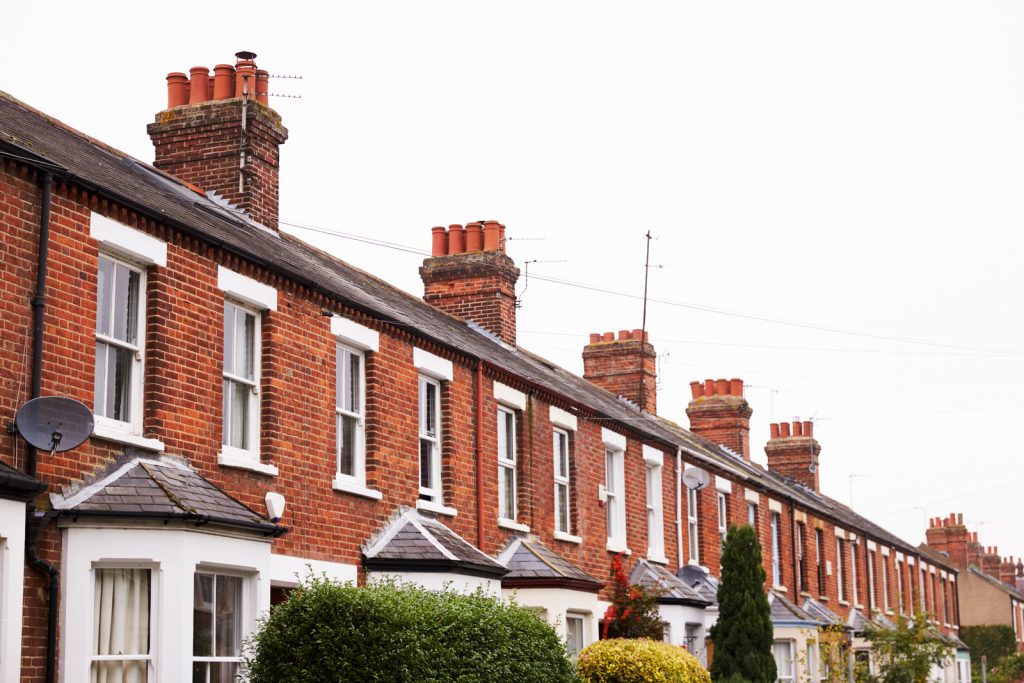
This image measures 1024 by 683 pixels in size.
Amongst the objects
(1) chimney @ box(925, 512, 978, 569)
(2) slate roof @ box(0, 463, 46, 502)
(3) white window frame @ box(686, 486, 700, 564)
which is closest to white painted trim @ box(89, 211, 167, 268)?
(2) slate roof @ box(0, 463, 46, 502)

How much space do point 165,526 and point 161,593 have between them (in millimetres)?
598

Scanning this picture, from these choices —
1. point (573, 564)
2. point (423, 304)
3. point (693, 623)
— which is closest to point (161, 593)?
point (573, 564)

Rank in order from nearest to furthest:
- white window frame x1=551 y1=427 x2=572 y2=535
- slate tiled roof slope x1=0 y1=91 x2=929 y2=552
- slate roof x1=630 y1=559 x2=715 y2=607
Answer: slate tiled roof slope x1=0 y1=91 x2=929 y2=552, white window frame x1=551 y1=427 x2=572 y2=535, slate roof x1=630 y1=559 x2=715 y2=607

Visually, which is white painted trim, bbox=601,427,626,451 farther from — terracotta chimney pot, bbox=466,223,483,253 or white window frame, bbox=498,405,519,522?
terracotta chimney pot, bbox=466,223,483,253

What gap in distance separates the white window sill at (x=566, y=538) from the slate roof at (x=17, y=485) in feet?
40.3

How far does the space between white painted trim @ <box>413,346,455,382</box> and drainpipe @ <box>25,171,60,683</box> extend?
22.9 ft

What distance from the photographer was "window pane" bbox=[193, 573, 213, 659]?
516 inches

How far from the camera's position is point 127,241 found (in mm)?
13539

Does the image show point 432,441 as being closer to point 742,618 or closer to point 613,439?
point 613,439

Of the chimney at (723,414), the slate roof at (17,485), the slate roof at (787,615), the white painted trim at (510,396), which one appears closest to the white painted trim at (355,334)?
the white painted trim at (510,396)

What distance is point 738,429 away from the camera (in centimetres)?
4125

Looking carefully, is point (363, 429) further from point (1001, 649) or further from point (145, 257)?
point (1001, 649)

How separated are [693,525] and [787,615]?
142 inches

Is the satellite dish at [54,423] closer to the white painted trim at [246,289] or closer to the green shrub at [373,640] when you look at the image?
the green shrub at [373,640]
